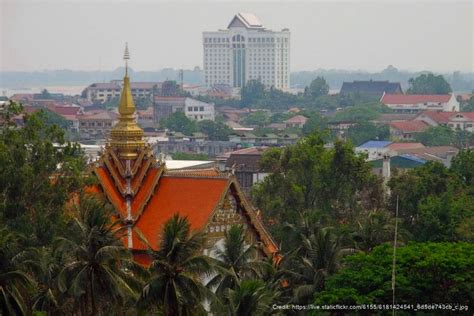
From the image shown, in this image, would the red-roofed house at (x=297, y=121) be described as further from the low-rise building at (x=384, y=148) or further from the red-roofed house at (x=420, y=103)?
the low-rise building at (x=384, y=148)

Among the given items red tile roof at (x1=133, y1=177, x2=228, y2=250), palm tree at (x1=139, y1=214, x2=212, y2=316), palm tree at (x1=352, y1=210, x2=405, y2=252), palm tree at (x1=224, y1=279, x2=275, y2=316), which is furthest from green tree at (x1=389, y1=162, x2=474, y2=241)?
palm tree at (x1=139, y1=214, x2=212, y2=316)

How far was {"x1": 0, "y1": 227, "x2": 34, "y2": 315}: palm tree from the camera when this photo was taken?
31484mm

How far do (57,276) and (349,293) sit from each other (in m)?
6.88

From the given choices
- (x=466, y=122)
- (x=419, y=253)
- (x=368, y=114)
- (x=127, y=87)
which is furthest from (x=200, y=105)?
(x=419, y=253)

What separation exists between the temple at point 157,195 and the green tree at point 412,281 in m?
5.44

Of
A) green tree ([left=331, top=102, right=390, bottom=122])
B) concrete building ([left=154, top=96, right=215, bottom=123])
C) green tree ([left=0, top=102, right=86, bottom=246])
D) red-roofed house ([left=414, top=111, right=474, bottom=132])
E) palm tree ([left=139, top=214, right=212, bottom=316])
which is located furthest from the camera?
concrete building ([left=154, top=96, right=215, bottom=123])

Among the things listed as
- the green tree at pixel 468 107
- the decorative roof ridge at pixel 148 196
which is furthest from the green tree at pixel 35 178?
the green tree at pixel 468 107

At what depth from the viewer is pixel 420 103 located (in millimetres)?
174875

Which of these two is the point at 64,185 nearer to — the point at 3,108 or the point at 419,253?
the point at 3,108

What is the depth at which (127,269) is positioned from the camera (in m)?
35.0

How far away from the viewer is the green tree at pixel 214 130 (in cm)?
12538

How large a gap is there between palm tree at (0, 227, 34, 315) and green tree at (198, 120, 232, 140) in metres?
89.0

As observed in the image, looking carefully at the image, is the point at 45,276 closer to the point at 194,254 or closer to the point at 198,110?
the point at 194,254

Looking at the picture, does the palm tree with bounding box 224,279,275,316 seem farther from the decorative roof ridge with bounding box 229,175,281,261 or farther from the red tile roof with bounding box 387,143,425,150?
the red tile roof with bounding box 387,143,425,150
